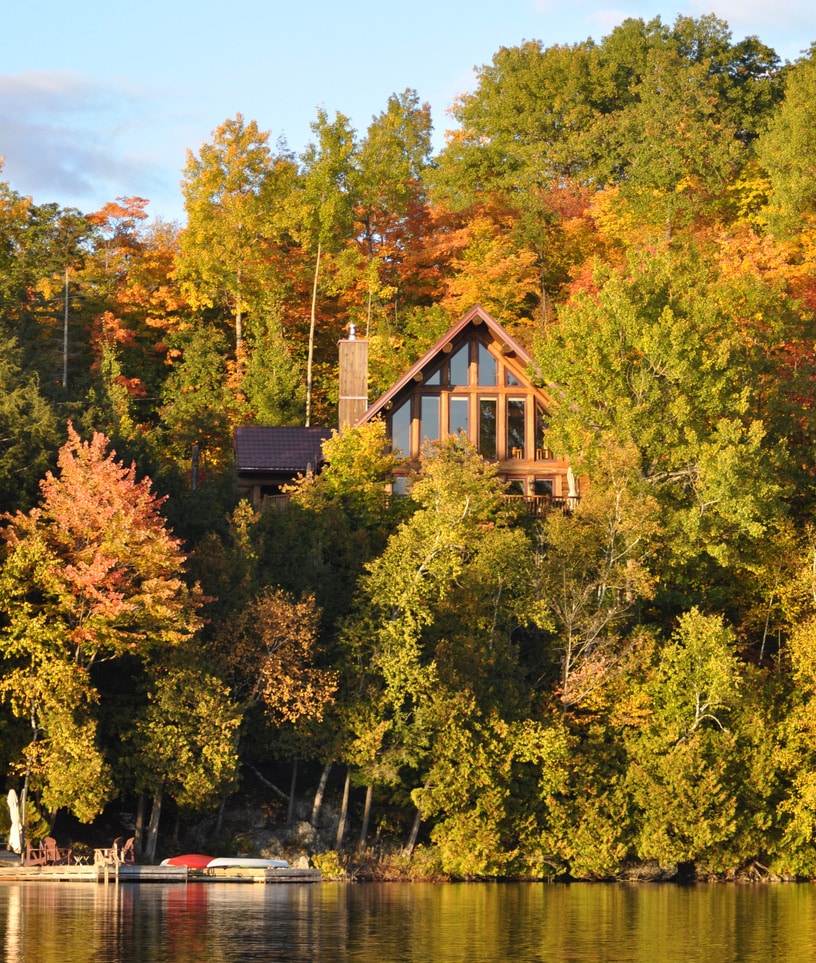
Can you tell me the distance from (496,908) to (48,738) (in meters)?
13.2

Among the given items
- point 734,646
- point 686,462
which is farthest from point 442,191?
point 734,646

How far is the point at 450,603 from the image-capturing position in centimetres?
5244

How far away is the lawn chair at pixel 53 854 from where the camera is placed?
44719 mm

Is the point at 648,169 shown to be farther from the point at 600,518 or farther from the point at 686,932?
the point at 686,932

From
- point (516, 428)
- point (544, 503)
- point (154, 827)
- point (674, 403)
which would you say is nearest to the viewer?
point (154, 827)

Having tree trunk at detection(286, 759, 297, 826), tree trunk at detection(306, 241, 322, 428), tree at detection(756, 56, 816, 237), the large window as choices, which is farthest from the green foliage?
tree at detection(756, 56, 816, 237)

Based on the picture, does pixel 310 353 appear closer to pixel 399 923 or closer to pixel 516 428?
pixel 516 428

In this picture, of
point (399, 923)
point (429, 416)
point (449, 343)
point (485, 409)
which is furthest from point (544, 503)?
point (399, 923)

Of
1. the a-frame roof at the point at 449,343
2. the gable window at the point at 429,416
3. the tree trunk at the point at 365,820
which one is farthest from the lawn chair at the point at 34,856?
the gable window at the point at 429,416

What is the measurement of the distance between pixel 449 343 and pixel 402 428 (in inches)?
148

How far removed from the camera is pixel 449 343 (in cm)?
6341

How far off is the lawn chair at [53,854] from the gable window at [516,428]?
25.6m

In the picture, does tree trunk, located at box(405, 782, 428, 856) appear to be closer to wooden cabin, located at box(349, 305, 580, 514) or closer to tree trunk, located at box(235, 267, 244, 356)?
wooden cabin, located at box(349, 305, 580, 514)

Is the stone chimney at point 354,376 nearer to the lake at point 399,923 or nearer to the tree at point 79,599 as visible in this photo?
the tree at point 79,599
